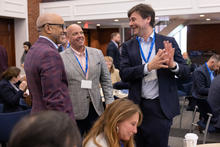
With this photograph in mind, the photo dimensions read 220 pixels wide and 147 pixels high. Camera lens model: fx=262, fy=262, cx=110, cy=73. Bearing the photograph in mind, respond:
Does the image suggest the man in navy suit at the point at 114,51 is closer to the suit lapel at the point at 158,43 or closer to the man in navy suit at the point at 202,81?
the man in navy suit at the point at 202,81

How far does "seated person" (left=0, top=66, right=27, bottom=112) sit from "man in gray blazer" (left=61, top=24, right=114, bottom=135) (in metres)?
1.39

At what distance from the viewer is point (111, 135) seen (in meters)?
1.62

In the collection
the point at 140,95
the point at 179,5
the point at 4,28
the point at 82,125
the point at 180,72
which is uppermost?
the point at 179,5

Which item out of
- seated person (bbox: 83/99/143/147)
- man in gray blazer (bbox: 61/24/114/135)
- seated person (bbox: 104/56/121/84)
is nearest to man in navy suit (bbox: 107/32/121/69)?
seated person (bbox: 104/56/121/84)

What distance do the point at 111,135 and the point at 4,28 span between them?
7.57 metres

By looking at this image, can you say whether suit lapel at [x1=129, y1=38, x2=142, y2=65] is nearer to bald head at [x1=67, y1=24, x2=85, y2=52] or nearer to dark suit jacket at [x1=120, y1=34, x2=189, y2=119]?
dark suit jacket at [x1=120, y1=34, x2=189, y2=119]

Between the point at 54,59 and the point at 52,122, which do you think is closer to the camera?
the point at 52,122

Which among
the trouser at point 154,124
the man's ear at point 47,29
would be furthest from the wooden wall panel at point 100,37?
the man's ear at point 47,29

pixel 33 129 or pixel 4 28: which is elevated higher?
pixel 4 28

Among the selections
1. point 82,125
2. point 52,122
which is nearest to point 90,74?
point 82,125

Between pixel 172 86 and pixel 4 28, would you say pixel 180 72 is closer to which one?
pixel 172 86

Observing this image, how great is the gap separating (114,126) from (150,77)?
0.55 metres

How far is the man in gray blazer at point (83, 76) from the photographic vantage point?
7.52ft

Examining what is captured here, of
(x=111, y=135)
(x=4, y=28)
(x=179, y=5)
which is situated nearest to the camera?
(x=111, y=135)
